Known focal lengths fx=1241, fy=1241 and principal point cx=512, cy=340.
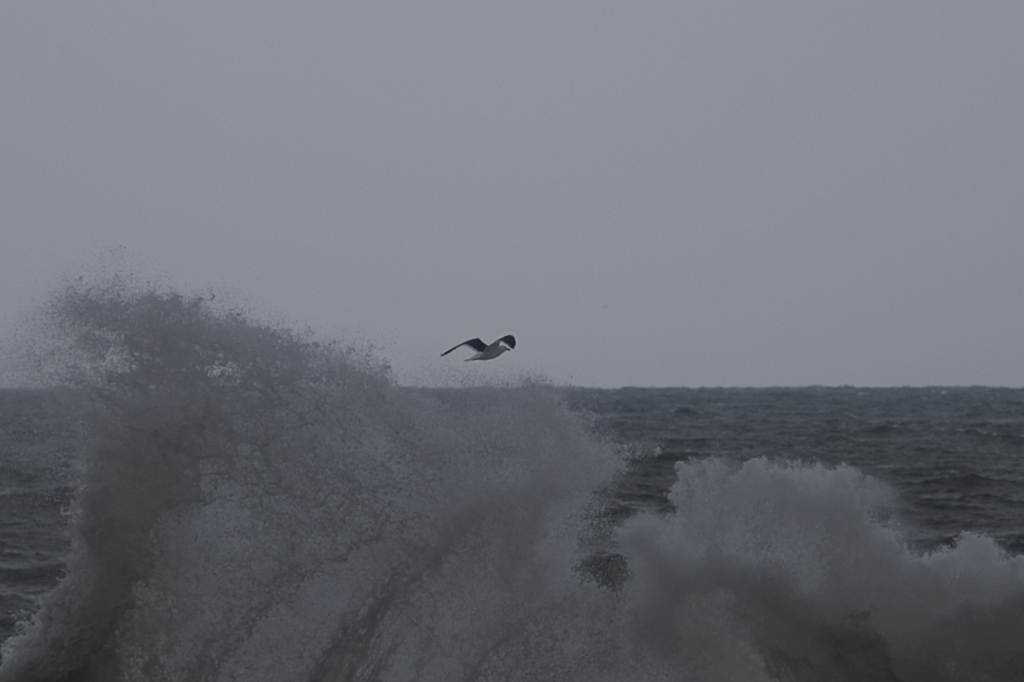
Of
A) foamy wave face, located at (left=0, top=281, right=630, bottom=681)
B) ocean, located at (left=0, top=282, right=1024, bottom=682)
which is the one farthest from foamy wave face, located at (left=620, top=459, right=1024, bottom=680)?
foamy wave face, located at (left=0, top=281, right=630, bottom=681)

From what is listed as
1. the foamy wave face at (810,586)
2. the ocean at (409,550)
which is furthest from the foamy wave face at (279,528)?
the foamy wave face at (810,586)

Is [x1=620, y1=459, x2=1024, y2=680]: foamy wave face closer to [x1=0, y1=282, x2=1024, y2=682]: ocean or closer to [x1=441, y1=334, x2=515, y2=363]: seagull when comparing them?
[x1=0, y1=282, x2=1024, y2=682]: ocean

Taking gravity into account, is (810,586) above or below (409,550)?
below

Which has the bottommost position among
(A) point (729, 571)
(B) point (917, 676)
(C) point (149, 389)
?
(B) point (917, 676)

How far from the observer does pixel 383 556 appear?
10.3m

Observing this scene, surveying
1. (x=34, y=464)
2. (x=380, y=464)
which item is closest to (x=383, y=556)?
(x=380, y=464)

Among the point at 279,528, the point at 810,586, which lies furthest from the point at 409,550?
the point at 810,586

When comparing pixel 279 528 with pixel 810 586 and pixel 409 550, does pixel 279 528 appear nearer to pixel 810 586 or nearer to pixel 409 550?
pixel 409 550

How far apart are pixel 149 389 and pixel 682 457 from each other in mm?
20524

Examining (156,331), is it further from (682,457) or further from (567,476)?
(682,457)

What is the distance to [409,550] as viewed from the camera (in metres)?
10.4

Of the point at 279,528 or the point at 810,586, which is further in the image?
the point at 810,586

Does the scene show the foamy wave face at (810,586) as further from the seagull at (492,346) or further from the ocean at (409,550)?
the seagull at (492,346)

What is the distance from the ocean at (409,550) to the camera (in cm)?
1008
